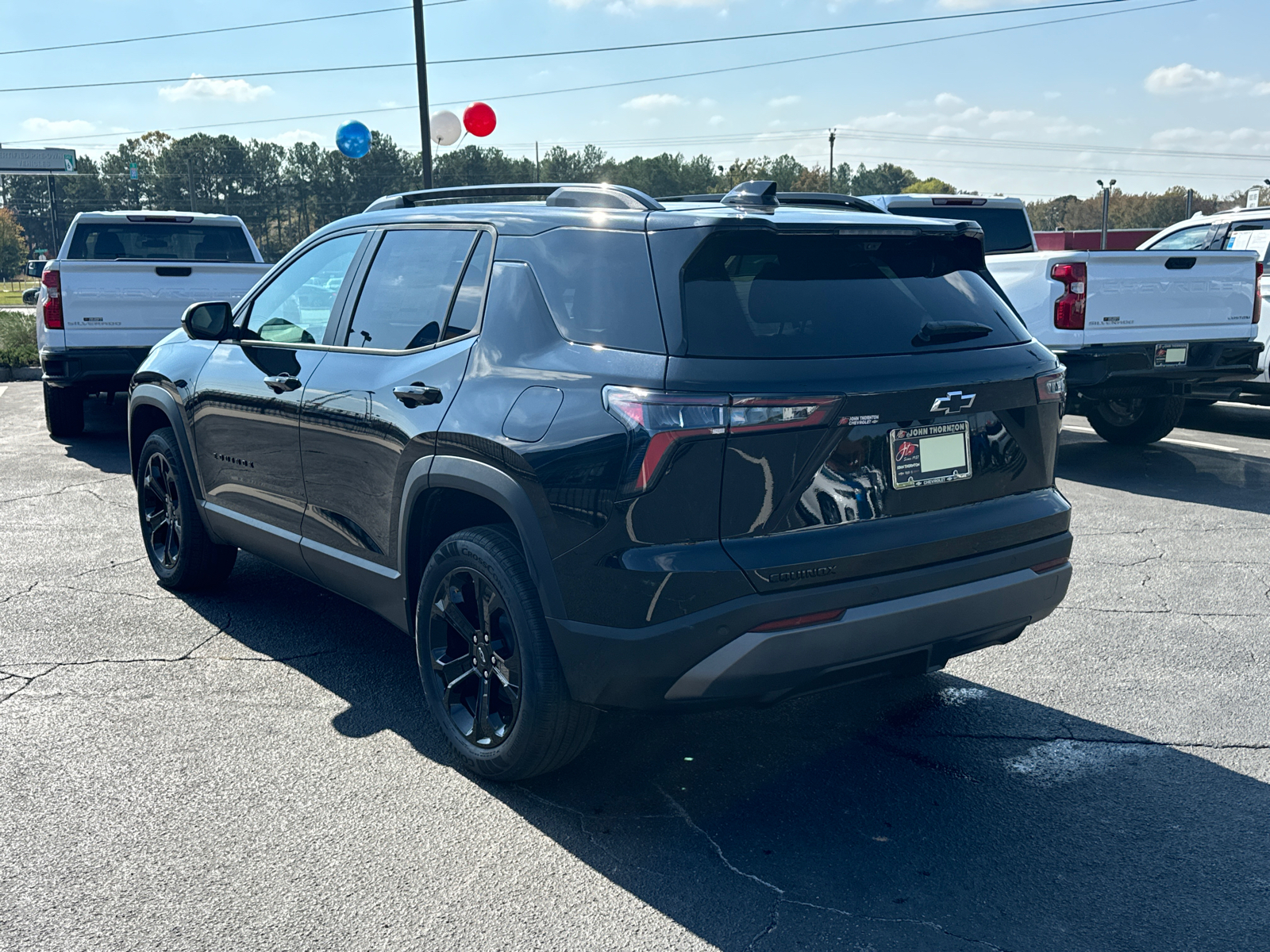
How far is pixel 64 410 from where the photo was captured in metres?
10.9

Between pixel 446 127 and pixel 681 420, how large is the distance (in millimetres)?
20375

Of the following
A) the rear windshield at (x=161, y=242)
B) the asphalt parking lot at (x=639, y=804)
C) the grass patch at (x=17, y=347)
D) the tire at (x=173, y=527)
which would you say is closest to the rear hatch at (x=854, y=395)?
the asphalt parking lot at (x=639, y=804)

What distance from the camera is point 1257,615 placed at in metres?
5.30

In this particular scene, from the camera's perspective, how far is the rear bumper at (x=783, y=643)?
2990mm

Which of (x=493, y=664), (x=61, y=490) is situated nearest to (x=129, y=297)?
(x=61, y=490)

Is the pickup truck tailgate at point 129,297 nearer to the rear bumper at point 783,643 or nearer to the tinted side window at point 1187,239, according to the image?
the rear bumper at point 783,643

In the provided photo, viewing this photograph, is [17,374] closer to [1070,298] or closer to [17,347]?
[17,347]

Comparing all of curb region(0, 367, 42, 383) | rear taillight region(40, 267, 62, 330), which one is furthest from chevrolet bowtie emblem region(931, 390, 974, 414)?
curb region(0, 367, 42, 383)

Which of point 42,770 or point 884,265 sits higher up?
point 884,265

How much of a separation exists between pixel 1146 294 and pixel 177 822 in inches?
300

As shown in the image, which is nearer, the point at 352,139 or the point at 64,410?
the point at 64,410

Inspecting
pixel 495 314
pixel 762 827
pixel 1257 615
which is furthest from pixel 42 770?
pixel 1257 615

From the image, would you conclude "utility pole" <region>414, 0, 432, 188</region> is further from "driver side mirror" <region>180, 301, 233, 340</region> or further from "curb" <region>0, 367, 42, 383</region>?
"driver side mirror" <region>180, 301, 233, 340</region>

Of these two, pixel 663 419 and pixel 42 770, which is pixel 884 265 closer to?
pixel 663 419
